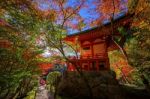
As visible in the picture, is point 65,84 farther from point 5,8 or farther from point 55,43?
point 5,8

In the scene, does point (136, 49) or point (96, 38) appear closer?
point (136, 49)

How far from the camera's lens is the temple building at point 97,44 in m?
15.4

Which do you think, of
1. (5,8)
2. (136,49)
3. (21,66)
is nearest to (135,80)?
(136,49)

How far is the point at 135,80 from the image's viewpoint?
13.6 m

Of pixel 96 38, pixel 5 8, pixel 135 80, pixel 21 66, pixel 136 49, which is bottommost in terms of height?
pixel 135 80

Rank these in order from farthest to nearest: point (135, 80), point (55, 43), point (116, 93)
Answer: point (135, 80) < point (116, 93) < point (55, 43)

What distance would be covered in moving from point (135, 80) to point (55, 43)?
22.8ft

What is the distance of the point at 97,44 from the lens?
63.2 feet

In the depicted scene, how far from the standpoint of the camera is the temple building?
15.4 m

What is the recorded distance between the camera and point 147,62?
32.2ft

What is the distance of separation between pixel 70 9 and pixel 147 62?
229 inches

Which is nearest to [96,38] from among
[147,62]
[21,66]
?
[147,62]

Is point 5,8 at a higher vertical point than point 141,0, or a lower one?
lower

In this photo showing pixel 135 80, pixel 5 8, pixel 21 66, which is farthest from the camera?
pixel 135 80
